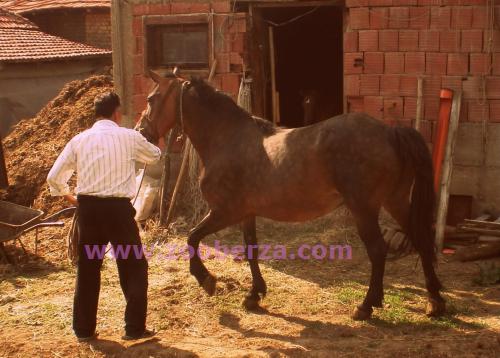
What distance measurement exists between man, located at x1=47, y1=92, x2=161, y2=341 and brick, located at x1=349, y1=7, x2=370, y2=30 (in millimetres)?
4027

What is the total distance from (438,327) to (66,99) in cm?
997

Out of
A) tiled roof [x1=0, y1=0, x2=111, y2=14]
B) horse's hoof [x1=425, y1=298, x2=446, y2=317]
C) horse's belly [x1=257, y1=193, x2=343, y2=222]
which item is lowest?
horse's hoof [x1=425, y1=298, x2=446, y2=317]

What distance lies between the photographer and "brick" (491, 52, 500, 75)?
7.80 m

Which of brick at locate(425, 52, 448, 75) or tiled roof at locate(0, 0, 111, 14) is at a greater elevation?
tiled roof at locate(0, 0, 111, 14)

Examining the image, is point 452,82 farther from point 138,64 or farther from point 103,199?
point 103,199

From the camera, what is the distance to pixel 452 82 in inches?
314

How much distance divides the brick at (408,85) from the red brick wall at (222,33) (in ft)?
7.04

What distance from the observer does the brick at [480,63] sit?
782 cm

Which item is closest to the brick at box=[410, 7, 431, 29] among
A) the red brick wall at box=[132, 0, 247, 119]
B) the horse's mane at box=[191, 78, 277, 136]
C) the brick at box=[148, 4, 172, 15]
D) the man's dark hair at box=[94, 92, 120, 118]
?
the red brick wall at box=[132, 0, 247, 119]

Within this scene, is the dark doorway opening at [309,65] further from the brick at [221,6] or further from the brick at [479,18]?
the brick at [479,18]

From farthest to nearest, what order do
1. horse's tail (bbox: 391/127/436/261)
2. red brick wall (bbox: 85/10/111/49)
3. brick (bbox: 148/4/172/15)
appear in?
red brick wall (bbox: 85/10/111/49), brick (bbox: 148/4/172/15), horse's tail (bbox: 391/127/436/261)

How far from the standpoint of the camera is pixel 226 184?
603cm

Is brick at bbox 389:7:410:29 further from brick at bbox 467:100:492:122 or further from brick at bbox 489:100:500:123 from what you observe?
brick at bbox 489:100:500:123

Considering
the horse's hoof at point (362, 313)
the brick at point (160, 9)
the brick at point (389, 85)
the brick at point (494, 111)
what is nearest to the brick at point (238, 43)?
the brick at point (160, 9)
